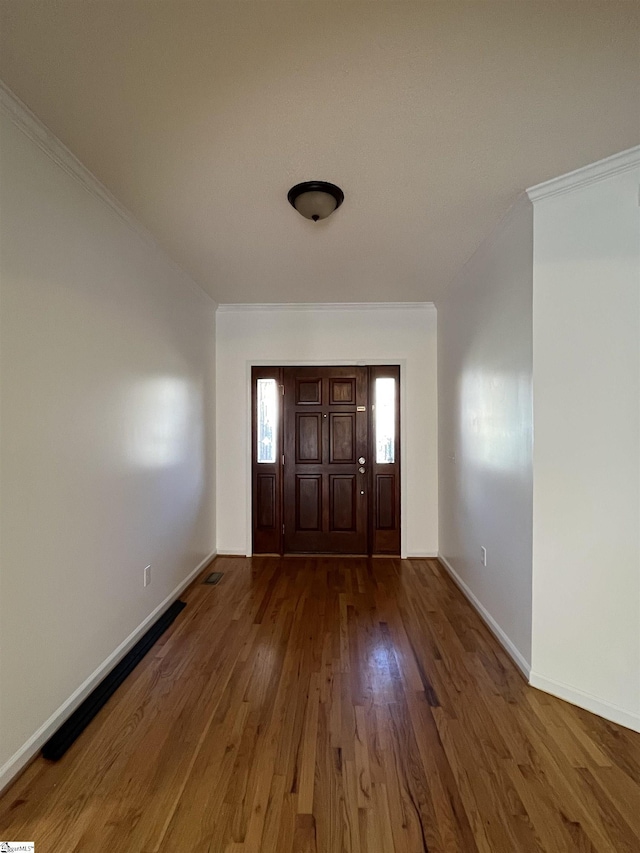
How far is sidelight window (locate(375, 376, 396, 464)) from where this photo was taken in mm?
4430

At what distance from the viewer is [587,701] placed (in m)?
2.00

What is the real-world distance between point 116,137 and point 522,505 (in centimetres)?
269

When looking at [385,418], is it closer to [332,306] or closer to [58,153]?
[332,306]

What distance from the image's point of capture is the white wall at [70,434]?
1.60 m

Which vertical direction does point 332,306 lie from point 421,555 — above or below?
above

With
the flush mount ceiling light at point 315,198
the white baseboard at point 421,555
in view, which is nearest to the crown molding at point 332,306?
the flush mount ceiling light at point 315,198

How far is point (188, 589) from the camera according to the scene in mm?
3510

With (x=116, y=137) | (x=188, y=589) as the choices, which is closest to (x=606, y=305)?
(x=116, y=137)

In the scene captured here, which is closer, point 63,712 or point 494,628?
point 63,712

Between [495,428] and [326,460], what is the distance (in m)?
2.08

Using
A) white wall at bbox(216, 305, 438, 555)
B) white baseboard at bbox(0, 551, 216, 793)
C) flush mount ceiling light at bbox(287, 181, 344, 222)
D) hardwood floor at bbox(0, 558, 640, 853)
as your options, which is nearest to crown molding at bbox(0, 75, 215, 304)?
flush mount ceiling light at bbox(287, 181, 344, 222)

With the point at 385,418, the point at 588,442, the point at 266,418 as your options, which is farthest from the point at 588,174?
the point at 266,418

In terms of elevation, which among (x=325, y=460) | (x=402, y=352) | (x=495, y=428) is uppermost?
(x=402, y=352)

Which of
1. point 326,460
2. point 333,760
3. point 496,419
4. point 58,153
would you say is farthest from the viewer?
point 326,460
